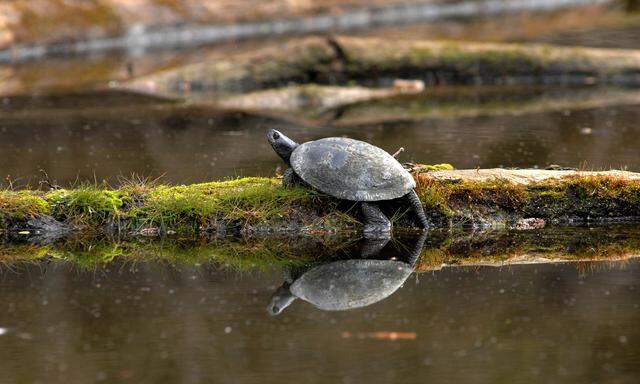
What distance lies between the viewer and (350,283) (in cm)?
857

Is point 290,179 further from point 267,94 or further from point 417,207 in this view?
point 267,94

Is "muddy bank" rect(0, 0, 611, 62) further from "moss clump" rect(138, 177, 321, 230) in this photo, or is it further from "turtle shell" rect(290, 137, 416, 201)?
"turtle shell" rect(290, 137, 416, 201)

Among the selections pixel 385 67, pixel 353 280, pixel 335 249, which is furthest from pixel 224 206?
pixel 385 67

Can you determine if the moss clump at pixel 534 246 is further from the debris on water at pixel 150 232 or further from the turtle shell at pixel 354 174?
the debris on water at pixel 150 232

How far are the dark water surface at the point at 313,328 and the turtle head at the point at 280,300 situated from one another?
65 mm

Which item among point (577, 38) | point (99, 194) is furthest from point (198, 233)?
point (577, 38)

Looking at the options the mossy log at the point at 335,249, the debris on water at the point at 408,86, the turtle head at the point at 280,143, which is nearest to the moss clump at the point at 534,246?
the mossy log at the point at 335,249

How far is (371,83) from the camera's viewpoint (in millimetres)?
22047

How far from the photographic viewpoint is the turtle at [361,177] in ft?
32.2

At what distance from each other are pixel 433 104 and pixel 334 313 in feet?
40.5

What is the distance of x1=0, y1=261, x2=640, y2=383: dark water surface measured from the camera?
6.54m

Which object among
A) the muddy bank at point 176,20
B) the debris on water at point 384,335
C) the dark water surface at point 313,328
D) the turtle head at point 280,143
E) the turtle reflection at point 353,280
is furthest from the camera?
the muddy bank at point 176,20

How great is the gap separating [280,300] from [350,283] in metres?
0.72

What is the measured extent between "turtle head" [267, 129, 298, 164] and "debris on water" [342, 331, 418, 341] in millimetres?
3493
